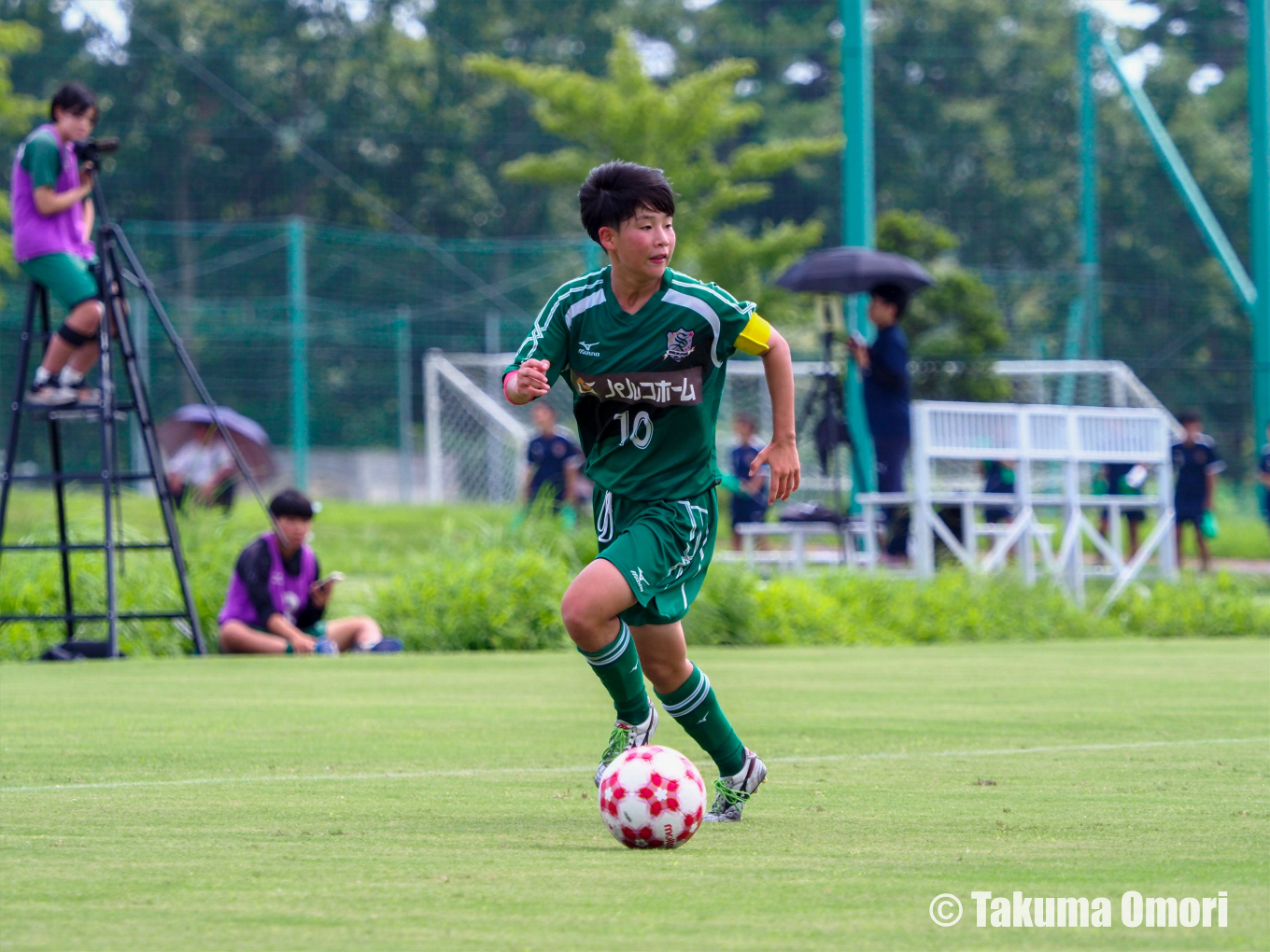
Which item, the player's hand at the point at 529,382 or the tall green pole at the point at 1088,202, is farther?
the tall green pole at the point at 1088,202

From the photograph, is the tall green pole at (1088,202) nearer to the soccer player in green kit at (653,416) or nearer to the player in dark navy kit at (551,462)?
the player in dark navy kit at (551,462)

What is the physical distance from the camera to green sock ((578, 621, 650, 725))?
16.9ft

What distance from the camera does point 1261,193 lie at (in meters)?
21.2

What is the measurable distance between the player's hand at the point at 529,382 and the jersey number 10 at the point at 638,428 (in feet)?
1.05

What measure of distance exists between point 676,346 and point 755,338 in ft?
0.75

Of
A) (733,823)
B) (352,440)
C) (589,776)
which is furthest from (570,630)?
(352,440)

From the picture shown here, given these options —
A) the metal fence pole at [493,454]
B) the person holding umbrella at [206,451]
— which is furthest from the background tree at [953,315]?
the person holding umbrella at [206,451]

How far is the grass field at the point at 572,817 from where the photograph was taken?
353 cm

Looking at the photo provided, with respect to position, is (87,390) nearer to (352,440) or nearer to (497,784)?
(497,784)

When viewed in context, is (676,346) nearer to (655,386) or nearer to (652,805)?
(655,386)

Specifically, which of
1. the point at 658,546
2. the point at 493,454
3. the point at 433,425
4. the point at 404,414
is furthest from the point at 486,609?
the point at 404,414

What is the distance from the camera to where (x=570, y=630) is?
4980 mm

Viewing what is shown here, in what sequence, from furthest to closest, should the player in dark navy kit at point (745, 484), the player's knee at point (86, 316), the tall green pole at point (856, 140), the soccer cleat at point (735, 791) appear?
Answer: the player in dark navy kit at point (745, 484) < the tall green pole at point (856, 140) < the player's knee at point (86, 316) < the soccer cleat at point (735, 791)

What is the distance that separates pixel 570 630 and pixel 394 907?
1414 mm
